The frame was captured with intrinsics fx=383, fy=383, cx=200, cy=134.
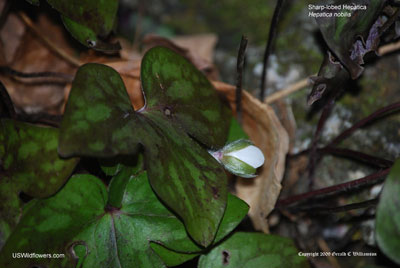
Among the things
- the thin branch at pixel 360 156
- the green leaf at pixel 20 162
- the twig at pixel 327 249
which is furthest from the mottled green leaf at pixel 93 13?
the twig at pixel 327 249

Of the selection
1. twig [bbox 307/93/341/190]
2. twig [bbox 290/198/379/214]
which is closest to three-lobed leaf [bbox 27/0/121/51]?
twig [bbox 307/93/341/190]

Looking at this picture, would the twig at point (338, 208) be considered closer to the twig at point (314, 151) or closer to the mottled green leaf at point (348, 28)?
the twig at point (314, 151)

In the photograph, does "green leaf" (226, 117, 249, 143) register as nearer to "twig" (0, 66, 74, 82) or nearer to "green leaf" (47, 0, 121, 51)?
"green leaf" (47, 0, 121, 51)

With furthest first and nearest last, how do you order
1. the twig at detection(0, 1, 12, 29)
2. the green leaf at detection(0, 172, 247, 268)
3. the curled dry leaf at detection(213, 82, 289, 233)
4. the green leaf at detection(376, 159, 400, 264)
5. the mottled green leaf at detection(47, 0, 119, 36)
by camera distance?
1. the twig at detection(0, 1, 12, 29)
2. the curled dry leaf at detection(213, 82, 289, 233)
3. the mottled green leaf at detection(47, 0, 119, 36)
4. the green leaf at detection(0, 172, 247, 268)
5. the green leaf at detection(376, 159, 400, 264)

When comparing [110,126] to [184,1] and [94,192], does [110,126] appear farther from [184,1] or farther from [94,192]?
[184,1]

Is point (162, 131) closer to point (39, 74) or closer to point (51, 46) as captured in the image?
point (39, 74)
